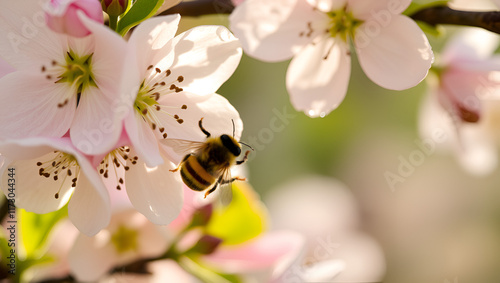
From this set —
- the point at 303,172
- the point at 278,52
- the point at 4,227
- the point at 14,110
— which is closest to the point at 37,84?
the point at 14,110

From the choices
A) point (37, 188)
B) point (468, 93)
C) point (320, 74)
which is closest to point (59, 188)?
point (37, 188)

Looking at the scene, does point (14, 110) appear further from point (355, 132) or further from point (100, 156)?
point (355, 132)

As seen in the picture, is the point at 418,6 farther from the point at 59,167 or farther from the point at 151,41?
the point at 59,167

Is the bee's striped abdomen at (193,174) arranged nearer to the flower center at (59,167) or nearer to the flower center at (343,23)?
the flower center at (59,167)

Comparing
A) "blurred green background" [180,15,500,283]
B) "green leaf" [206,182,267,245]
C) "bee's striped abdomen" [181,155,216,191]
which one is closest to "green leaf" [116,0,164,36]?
"bee's striped abdomen" [181,155,216,191]

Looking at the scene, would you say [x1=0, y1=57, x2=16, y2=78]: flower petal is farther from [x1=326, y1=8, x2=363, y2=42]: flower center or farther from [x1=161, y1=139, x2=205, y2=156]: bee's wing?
[x1=326, y1=8, x2=363, y2=42]: flower center
